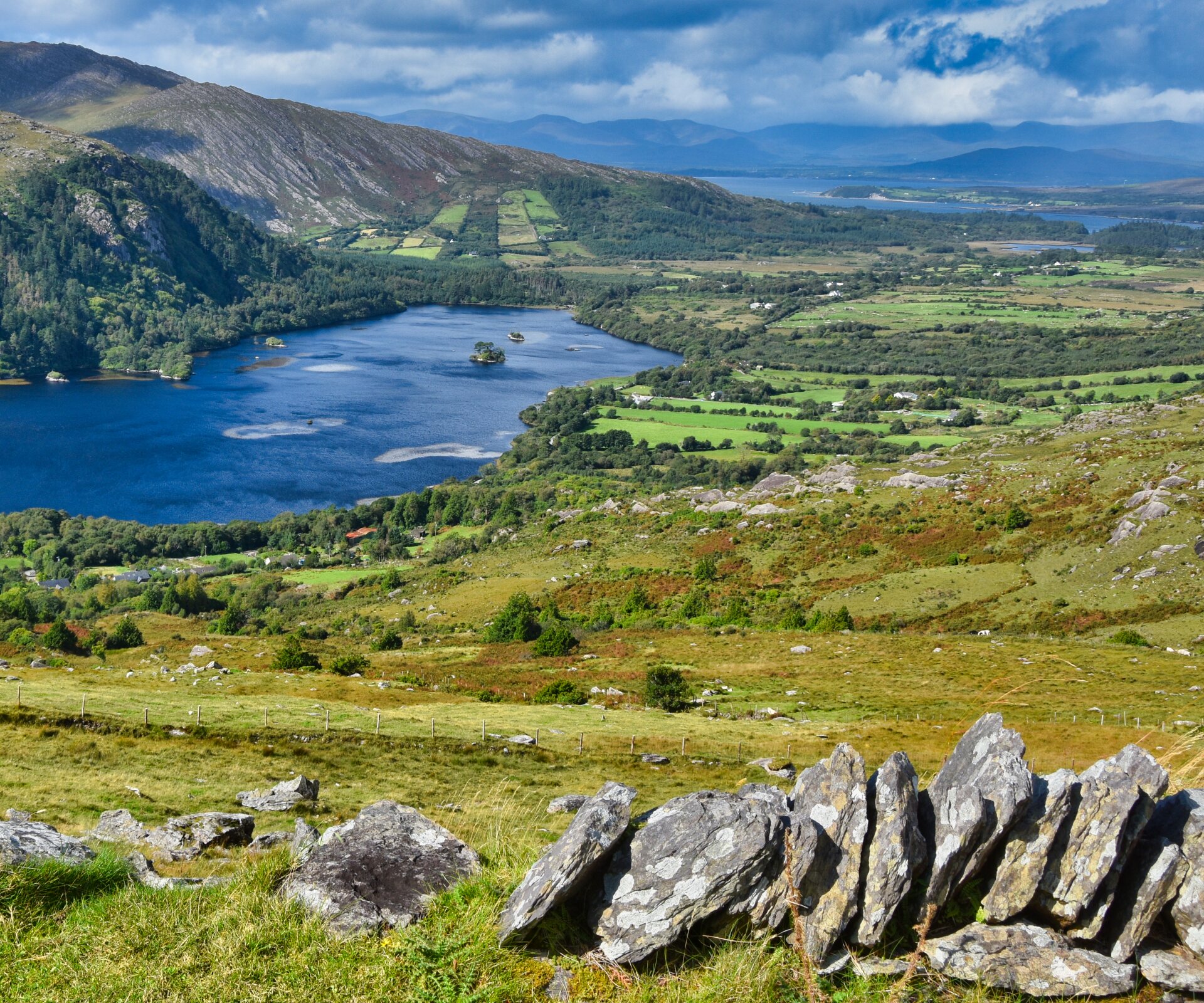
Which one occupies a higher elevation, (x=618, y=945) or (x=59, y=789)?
(x=618, y=945)

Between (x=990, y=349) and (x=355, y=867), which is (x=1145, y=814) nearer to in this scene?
(x=355, y=867)

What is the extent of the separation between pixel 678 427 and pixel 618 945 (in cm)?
14153

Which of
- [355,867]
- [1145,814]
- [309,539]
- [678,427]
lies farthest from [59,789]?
[678,427]

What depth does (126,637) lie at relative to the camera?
54094 millimetres

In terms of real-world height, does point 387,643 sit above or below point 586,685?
below

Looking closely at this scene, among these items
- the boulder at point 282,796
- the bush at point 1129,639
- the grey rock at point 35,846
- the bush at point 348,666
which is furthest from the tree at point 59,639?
the bush at point 1129,639

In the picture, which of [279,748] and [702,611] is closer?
[279,748]

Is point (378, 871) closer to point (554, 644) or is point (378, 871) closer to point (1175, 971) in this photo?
point (1175, 971)

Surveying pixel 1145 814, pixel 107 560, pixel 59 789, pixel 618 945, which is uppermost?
pixel 1145 814

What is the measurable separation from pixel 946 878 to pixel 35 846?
9.59 meters

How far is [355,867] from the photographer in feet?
33.9

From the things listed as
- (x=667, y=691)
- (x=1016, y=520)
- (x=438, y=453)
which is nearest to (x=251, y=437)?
(x=438, y=453)

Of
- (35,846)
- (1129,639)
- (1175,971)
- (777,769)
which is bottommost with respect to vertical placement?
(1129,639)

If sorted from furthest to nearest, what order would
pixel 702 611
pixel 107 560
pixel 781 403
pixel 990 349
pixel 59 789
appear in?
pixel 990 349
pixel 781 403
pixel 107 560
pixel 702 611
pixel 59 789
